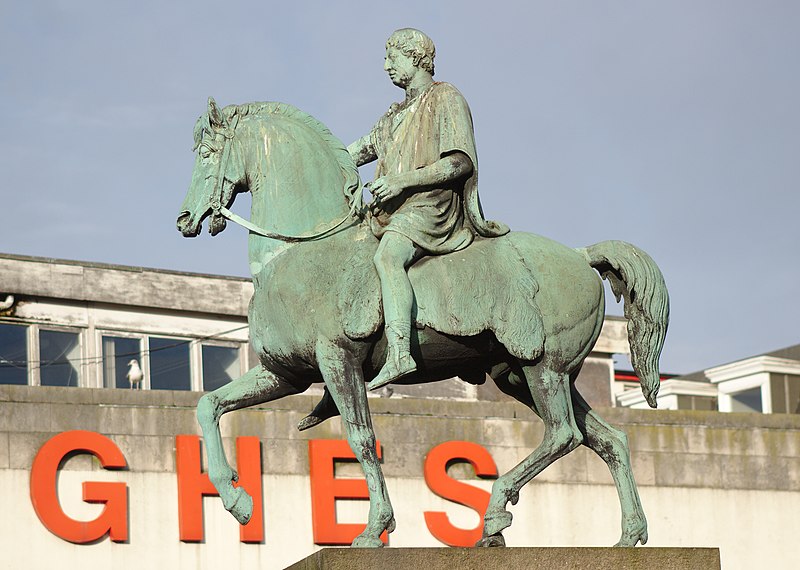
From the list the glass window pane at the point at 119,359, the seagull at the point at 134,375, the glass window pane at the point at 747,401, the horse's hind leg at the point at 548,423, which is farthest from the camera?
the glass window pane at the point at 747,401

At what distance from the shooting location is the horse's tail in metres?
15.1

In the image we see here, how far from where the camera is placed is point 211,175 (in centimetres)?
1501

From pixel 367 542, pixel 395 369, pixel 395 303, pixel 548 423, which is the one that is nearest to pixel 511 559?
pixel 367 542

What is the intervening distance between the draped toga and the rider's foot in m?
0.97

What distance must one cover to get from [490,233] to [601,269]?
1041 millimetres

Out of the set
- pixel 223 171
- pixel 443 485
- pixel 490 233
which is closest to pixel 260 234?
pixel 223 171

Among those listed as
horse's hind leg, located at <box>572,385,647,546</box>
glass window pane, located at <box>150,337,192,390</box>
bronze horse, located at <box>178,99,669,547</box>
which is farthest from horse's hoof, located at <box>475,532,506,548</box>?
glass window pane, located at <box>150,337,192,390</box>

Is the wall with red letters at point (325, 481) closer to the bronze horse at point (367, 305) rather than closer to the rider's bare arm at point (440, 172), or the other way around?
the bronze horse at point (367, 305)

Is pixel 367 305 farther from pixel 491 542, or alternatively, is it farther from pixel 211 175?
pixel 491 542

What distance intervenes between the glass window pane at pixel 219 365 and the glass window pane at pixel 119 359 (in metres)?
1.44

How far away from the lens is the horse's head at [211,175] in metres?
14.9

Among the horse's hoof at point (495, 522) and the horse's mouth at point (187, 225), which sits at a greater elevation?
the horse's mouth at point (187, 225)

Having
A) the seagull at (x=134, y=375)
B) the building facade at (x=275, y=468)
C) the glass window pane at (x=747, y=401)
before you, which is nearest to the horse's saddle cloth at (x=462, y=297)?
the building facade at (x=275, y=468)

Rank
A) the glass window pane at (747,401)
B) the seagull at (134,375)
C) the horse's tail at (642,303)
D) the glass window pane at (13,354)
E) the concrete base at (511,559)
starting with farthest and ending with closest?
the glass window pane at (747,401), the seagull at (134,375), the glass window pane at (13,354), the horse's tail at (642,303), the concrete base at (511,559)
